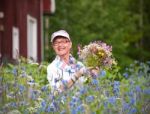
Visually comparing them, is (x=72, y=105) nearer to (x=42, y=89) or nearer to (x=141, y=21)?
(x=42, y=89)

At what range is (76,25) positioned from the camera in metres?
41.5

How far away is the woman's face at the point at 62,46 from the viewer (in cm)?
849

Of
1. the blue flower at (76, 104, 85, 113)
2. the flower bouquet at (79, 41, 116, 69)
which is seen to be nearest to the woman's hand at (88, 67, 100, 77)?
the flower bouquet at (79, 41, 116, 69)

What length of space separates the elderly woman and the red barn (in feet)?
26.6

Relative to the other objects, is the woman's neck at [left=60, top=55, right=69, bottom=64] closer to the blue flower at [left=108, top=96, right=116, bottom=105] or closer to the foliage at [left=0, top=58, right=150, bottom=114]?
the foliage at [left=0, top=58, right=150, bottom=114]

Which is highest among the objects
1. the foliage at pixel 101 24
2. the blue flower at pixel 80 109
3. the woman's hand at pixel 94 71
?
the foliage at pixel 101 24

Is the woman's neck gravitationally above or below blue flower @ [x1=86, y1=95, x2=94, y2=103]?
above

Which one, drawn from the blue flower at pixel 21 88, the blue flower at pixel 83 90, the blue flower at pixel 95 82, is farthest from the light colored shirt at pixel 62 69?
the blue flower at pixel 83 90

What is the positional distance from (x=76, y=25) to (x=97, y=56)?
33.1 meters

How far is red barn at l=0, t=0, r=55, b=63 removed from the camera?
19375 mm

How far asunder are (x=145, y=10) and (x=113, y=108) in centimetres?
4632

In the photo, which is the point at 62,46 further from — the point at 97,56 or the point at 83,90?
the point at 83,90

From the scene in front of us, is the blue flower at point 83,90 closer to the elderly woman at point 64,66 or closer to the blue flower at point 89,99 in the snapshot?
the blue flower at point 89,99

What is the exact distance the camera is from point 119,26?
45.7m
